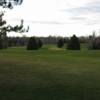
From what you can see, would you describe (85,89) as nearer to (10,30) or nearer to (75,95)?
(75,95)

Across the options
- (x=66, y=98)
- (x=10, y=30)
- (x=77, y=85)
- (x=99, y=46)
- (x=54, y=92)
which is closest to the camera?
(x=66, y=98)

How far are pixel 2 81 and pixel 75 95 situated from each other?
16.6ft

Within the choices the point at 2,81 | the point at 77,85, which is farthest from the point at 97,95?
the point at 2,81

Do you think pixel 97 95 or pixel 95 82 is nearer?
pixel 97 95

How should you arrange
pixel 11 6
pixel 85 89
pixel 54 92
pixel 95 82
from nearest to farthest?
pixel 54 92 < pixel 85 89 < pixel 95 82 < pixel 11 6

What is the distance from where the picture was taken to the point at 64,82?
1678cm

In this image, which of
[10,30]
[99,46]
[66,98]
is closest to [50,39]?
[99,46]

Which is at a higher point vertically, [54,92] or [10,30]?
[10,30]

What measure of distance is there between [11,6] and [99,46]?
53894mm

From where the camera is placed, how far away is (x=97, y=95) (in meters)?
13.1

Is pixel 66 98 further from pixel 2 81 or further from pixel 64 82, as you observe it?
pixel 2 81

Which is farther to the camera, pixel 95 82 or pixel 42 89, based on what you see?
pixel 95 82

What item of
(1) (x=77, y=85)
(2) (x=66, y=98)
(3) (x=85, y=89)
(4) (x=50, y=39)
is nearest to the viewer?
(2) (x=66, y=98)

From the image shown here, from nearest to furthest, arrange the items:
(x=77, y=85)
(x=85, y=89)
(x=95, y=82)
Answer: (x=85, y=89) < (x=77, y=85) < (x=95, y=82)
